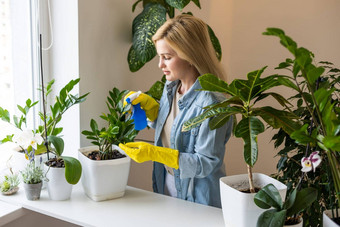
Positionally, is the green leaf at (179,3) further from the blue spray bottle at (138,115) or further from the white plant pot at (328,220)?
the white plant pot at (328,220)

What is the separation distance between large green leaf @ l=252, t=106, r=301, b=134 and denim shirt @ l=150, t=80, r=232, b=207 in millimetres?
426

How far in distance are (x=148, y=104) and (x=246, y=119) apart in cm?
81

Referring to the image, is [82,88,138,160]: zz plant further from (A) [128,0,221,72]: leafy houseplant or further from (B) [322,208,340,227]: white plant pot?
Answer: (B) [322,208,340,227]: white plant pot

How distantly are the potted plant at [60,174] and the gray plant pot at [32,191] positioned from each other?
0.04 metres

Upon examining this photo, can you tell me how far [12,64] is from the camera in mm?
1874

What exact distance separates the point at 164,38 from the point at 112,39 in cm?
46

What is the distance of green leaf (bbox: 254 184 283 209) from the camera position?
1108mm

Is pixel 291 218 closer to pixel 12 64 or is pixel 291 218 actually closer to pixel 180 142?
pixel 180 142

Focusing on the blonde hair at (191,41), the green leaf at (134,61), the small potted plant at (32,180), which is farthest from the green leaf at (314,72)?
the green leaf at (134,61)

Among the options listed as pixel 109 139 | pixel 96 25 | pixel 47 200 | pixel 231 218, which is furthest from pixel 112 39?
pixel 231 218

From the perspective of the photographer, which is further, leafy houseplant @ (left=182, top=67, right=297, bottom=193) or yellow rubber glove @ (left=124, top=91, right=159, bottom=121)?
yellow rubber glove @ (left=124, top=91, right=159, bottom=121)

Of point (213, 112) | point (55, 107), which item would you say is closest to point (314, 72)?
point (213, 112)

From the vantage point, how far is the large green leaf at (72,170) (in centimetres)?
147

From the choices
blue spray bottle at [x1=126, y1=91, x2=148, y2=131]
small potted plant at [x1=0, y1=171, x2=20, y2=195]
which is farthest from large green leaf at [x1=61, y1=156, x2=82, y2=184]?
blue spray bottle at [x1=126, y1=91, x2=148, y2=131]
